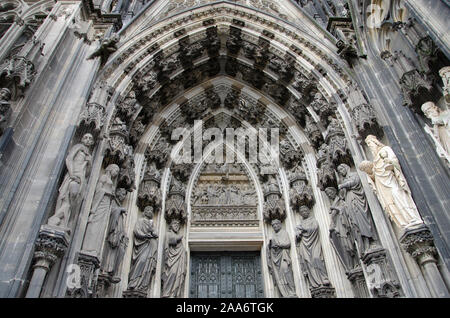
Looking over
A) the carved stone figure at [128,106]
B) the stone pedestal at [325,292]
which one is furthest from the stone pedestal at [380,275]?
the carved stone figure at [128,106]

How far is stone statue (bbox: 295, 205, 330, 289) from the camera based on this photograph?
6.28 m

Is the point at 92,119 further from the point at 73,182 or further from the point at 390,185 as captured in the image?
the point at 390,185

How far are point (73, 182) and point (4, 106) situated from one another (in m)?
1.41

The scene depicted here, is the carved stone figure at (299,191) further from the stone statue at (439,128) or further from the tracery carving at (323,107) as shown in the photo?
the stone statue at (439,128)

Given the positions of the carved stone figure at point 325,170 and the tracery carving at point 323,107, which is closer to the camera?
the carved stone figure at point 325,170

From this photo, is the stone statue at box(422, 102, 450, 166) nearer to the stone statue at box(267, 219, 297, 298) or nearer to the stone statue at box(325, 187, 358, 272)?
the stone statue at box(325, 187, 358, 272)

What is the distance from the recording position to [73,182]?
203 inches

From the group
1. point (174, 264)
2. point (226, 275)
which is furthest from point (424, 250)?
point (174, 264)

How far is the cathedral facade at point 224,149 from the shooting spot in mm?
4895

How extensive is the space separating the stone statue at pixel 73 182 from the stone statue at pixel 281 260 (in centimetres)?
377

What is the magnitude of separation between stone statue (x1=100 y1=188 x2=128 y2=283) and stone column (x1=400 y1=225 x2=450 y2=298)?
14.4 ft

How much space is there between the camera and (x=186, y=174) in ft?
27.6

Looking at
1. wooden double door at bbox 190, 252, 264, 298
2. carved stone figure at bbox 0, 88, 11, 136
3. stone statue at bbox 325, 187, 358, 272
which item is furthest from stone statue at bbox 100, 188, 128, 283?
stone statue at bbox 325, 187, 358, 272
